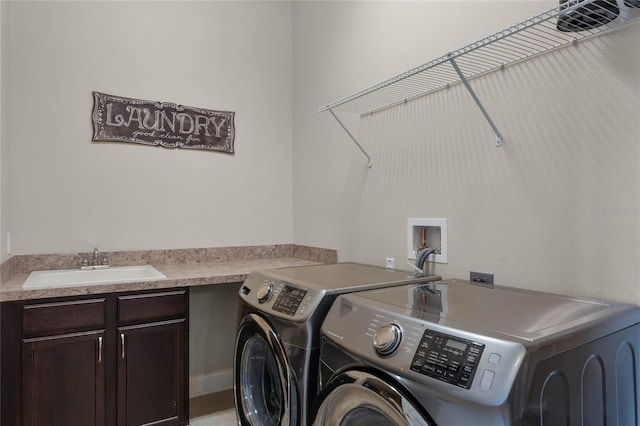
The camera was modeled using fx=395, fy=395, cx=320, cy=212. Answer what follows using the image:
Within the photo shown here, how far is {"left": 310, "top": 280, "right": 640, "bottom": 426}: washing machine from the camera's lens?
0.86 meters

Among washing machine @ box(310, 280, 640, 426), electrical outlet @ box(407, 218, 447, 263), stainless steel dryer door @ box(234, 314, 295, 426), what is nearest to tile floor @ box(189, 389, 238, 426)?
stainless steel dryer door @ box(234, 314, 295, 426)

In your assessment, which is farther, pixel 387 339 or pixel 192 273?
pixel 192 273

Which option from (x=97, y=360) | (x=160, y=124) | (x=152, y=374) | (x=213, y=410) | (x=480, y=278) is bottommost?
(x=213, y=410)

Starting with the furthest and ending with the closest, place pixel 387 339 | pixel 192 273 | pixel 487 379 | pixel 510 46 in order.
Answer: pixel 192 273, pixel 510 46, pixel 387 339, pixel 487 379

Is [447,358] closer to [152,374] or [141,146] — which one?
[152,374]

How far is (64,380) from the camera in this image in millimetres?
1935

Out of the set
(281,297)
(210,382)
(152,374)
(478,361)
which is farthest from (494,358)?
(210,382)

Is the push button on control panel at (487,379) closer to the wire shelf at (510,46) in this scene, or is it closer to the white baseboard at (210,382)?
the wire shelf at (510,46)

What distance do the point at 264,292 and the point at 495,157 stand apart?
46.1 inches

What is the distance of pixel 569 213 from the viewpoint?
143 cm

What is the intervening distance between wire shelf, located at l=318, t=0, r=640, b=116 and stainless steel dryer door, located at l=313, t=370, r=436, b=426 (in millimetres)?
1131

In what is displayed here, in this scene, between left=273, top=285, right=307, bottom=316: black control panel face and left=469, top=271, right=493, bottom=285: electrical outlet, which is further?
left=469, top=271, right=493, bottom=285: electrical outlet

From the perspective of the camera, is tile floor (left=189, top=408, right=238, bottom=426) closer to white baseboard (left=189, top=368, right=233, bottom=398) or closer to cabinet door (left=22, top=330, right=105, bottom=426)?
white baseboard (left=189, top=368, right=233, bottom=398)

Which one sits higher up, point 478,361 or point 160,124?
point 160,124
